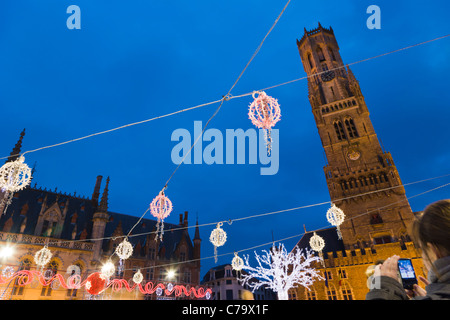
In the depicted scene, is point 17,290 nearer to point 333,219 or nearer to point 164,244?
point 164,244

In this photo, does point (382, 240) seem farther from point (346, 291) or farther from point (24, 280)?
point (24, 280)

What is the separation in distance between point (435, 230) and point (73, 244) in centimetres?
3202

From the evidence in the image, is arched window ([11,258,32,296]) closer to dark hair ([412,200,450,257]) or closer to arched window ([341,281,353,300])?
arched window ([341,281,353,300])

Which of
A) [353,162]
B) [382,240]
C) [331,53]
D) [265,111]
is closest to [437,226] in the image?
[265,111]

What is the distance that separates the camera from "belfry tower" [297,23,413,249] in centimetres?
2536

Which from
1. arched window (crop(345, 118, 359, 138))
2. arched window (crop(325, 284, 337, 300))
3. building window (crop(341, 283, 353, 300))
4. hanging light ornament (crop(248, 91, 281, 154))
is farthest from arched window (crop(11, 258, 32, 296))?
arched window (crop(345, 118, 359, 138))

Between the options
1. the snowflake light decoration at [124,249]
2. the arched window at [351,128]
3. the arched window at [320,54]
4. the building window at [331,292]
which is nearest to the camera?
the snowflake light decoration at [124,249]

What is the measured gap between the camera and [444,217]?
160 cm

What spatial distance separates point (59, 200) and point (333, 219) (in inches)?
1285

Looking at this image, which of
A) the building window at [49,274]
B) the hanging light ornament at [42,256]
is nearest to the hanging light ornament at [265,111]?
the hanging light ornament at [42,256]

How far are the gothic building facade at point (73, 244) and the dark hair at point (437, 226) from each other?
2066cm

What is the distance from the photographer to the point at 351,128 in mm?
32406

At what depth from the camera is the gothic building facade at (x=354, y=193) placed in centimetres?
2402

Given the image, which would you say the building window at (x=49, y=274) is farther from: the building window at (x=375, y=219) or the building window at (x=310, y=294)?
the building window at (x=375, y=219)
